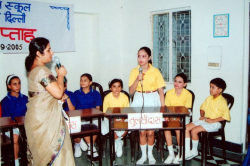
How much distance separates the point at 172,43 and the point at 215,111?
1.59 metres

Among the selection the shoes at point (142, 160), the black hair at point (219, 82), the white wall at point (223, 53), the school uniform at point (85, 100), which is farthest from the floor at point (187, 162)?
the black hair at point (219, 82)

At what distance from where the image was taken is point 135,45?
18.2ft

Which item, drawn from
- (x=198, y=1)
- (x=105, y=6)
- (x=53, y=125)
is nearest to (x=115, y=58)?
(x=105, y=6)

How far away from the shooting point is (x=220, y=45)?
4242 millimetres

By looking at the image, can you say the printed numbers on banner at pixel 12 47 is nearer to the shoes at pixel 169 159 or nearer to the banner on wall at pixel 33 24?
the banner on wall at pixel 33 24

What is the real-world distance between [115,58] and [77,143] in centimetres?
216

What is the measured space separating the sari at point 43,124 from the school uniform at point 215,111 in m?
2.05

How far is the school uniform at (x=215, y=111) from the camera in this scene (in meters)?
3.82

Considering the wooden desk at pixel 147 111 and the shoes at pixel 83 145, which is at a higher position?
the wooden desk at pixel 147 111

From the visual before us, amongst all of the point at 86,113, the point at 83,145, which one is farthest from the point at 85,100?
the point at 86,113

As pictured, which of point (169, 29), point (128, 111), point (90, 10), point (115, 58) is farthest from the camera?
point (115, 58)

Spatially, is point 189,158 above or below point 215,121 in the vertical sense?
below

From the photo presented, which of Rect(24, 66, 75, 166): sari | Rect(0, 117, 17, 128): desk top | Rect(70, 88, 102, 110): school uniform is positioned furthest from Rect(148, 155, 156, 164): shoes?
Rect(0, 117, 17, 128): desk top

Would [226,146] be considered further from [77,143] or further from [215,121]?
[77,143]
